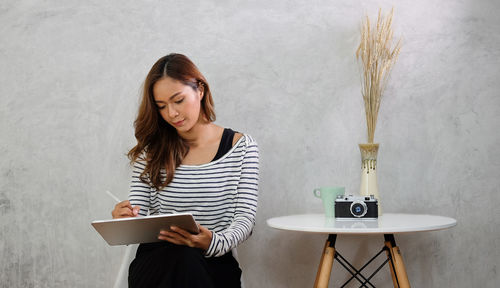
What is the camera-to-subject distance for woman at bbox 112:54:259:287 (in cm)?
140

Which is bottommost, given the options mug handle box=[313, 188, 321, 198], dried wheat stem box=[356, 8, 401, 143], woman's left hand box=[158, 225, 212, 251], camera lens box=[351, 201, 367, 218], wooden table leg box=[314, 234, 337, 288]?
wooden table leg box=[314, 234, 337, 288]

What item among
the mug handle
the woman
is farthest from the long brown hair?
the mug handle

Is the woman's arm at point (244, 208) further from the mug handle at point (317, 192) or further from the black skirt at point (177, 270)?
the mug handle at point (317, 192)

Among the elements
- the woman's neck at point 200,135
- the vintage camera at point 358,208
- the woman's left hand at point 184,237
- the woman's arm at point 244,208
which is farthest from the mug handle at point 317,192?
the woman's left hand at point 184,237

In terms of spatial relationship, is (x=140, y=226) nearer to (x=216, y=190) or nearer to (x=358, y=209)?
(x=216, y=190)

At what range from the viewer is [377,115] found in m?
1.78

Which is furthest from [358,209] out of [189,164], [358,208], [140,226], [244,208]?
[140,226]

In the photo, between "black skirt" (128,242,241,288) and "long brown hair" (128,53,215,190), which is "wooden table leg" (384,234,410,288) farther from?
"long brown hair" (128,53,215,190)

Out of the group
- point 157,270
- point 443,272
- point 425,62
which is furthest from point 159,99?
point 443,272

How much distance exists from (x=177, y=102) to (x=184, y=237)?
0.44 metres

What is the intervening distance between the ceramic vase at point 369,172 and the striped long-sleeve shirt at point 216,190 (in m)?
0.37

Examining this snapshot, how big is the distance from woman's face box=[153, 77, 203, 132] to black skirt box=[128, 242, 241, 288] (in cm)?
37

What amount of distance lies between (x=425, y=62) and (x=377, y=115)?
274mm

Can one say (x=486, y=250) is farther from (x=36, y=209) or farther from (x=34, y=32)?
(x=34, y=32)
